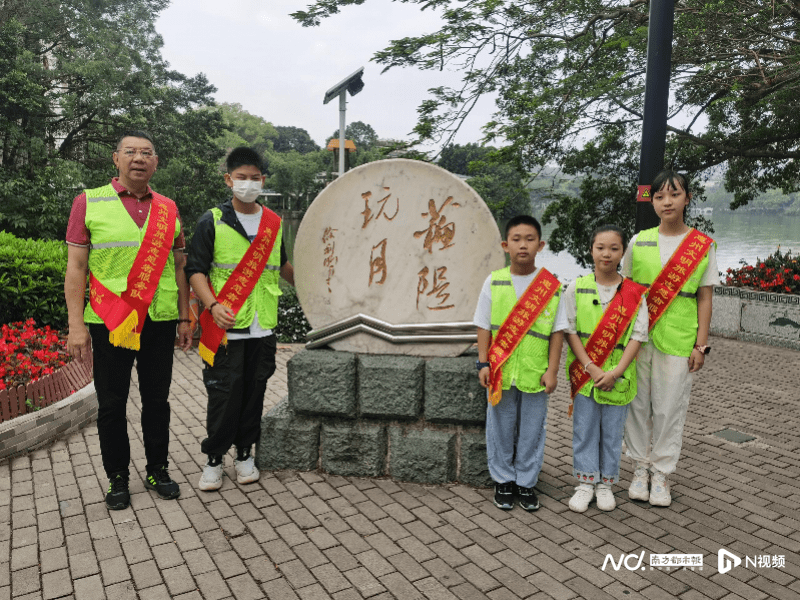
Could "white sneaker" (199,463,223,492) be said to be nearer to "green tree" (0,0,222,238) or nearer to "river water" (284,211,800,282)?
"river water" (284,211,800,282)

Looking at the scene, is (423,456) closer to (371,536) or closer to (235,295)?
(371,536)

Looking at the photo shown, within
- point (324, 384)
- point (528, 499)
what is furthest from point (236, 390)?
point (528, 499)

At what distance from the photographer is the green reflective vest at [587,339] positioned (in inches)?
124

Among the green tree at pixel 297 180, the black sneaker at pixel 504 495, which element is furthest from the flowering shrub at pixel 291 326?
the green tree at pixel 297 180

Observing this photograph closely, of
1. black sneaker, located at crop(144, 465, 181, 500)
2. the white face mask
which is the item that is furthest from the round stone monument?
black sneaker, located at crop(144, 465, 181, 500)

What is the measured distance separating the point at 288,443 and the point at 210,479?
486 millimetres

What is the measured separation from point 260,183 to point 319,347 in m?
1.06

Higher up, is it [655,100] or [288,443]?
[655,100]

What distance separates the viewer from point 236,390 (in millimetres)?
3316

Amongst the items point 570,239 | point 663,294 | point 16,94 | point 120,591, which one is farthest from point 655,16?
point 16,94

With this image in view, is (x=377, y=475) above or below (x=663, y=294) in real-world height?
below

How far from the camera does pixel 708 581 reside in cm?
259

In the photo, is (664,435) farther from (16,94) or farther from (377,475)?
(16,94)

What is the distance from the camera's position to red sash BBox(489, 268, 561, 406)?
3.06 metres
